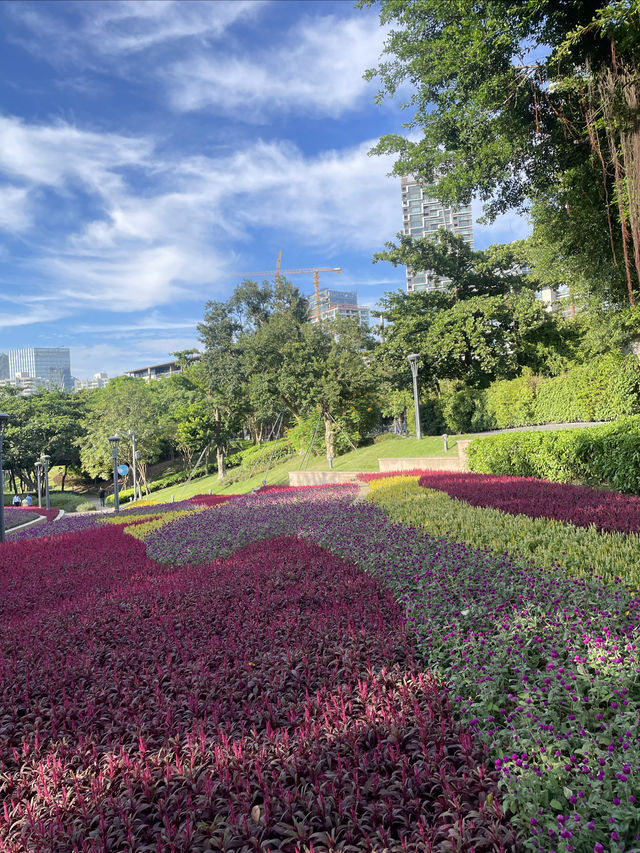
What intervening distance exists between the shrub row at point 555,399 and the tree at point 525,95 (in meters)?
7.32

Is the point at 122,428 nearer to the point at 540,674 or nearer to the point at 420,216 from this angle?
the point at 540,674

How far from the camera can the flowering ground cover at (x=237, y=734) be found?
1.92 metres

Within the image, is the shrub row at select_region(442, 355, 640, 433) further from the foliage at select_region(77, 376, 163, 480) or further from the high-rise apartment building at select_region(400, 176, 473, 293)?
the high-rise apartment building at select_region(400, 176, 473, 293)

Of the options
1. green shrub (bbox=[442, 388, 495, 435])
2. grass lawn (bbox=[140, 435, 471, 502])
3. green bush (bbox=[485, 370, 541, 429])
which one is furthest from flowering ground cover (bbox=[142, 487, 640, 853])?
green shrub (bbox=[442, 388, 495, 435])

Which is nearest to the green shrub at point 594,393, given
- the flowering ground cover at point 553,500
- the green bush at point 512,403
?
the green bush at point 512,403

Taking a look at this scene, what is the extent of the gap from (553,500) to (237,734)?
19.4 ft

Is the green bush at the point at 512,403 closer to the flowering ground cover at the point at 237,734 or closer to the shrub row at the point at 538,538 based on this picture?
the shrub row at the point at 538,538

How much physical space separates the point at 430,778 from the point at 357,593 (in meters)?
2.20

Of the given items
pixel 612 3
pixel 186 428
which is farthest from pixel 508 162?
pixel 186 428

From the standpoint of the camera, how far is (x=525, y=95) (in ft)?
33.0

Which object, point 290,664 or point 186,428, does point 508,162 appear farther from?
point 186,428

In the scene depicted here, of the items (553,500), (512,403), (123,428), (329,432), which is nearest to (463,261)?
(512,403)

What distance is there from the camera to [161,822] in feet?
6.66

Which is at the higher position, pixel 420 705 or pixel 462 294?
pixel 462 294
